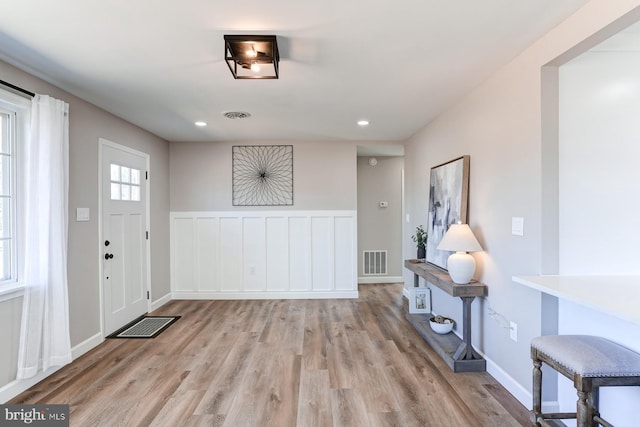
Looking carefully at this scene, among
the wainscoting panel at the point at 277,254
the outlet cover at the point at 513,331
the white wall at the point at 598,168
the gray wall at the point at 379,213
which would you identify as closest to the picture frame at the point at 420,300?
the outlet cover at the point at 513,331

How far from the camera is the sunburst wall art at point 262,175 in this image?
483 cm

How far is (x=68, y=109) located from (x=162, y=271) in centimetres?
258

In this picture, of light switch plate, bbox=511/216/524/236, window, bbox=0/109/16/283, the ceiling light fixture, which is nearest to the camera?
the ceiling light fixture

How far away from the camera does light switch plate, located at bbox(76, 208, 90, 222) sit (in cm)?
294

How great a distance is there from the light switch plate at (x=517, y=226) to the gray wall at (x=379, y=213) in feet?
11.9

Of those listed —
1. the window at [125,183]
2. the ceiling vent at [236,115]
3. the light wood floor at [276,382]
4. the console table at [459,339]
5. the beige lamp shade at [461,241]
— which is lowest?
the light wood floor at [276,382]

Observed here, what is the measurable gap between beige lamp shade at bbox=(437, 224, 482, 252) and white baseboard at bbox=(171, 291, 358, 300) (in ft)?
8.20

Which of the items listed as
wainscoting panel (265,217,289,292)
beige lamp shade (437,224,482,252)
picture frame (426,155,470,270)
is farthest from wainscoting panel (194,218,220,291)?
beige lamp shade (437,224,482,252)

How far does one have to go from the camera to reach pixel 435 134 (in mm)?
3639

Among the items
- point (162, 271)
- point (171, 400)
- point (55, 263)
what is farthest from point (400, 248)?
point (55, 263)

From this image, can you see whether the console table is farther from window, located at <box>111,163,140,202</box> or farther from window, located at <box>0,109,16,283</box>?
window, located at <box>111,163,140,202</box>

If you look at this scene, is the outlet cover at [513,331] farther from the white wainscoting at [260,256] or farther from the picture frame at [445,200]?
the white wainscoting at [260,256]

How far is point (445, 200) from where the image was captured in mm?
3219

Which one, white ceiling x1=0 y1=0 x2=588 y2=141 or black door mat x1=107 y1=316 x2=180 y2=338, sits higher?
white ceiling x1=0 y1=0 x2=588 y2=141
